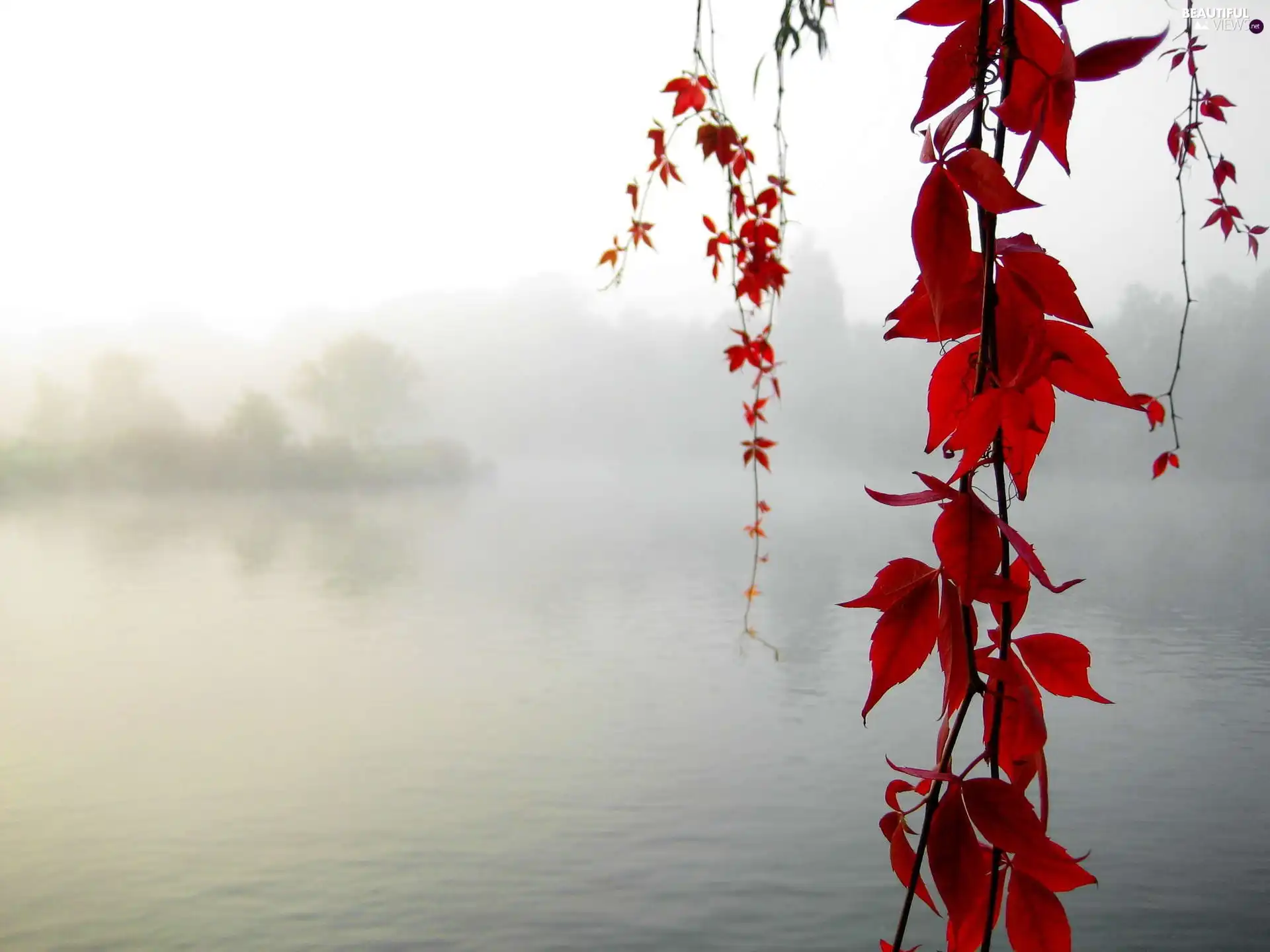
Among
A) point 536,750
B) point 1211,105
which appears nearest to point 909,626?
point 1211,105

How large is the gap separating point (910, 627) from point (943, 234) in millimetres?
49

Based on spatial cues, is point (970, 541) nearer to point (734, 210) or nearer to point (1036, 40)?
point (1036, 40)

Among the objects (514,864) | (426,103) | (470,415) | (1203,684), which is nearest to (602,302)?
(470,415)

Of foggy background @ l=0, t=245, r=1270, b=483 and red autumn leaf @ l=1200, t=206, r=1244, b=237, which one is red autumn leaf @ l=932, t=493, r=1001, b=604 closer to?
red autumn leaf @ l=1200, t=206, r=1244, b=237

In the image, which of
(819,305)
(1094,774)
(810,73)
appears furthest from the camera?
(819,305)

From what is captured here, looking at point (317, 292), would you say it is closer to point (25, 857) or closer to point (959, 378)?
point (25, 857)

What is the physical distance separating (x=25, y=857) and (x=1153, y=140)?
3.30 meters

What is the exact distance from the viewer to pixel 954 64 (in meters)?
0.12

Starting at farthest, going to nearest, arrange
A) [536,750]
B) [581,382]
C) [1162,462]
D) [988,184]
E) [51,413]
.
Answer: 1. [581,382]
2. [51,413]
3. [536,750]
4. [1162,462]
5. [988,184]

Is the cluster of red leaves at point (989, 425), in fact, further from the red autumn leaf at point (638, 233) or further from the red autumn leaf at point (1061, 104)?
the red autumn leaf at point (638, 233)

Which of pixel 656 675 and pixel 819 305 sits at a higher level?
pixel 819 305

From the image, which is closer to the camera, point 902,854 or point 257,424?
point 902,854

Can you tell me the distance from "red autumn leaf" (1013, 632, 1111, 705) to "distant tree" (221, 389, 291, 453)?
3.84 metres

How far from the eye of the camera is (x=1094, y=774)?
5.42 ft
